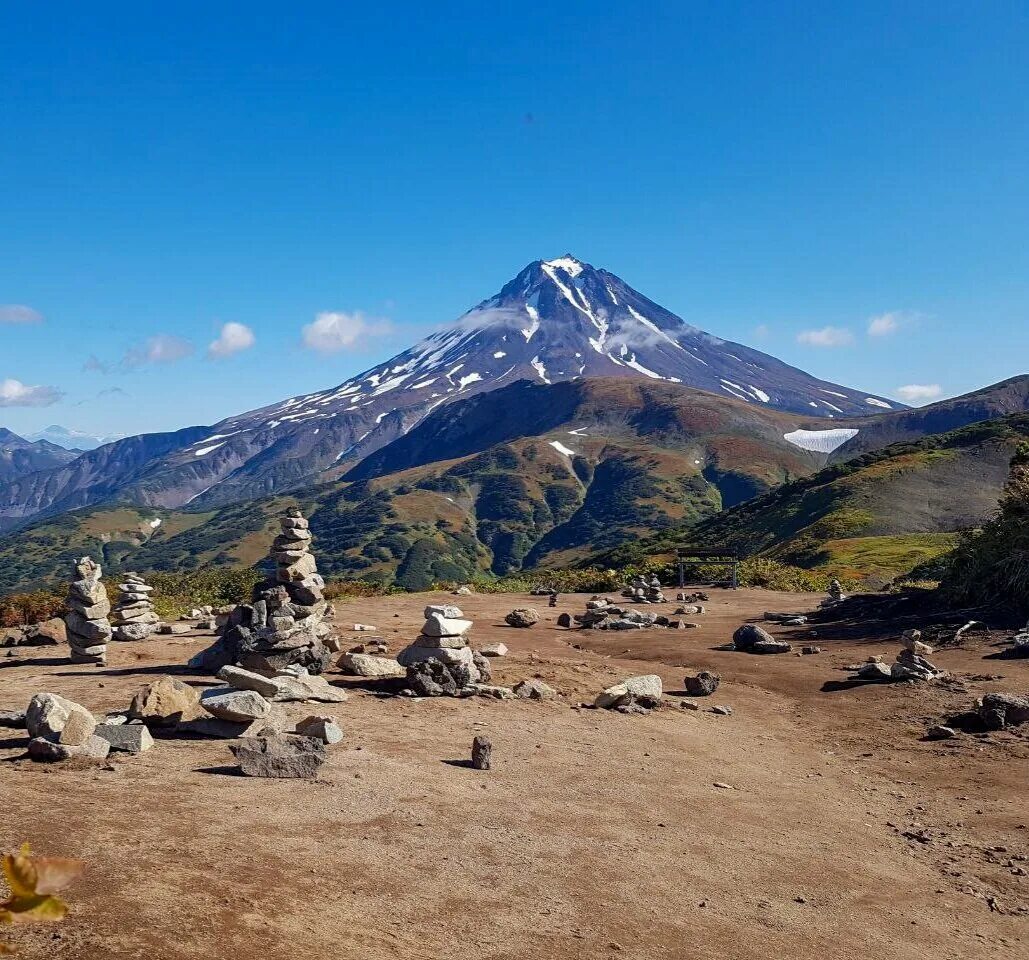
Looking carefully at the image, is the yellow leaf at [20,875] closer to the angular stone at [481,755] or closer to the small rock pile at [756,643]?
the angular stone at [481,755]

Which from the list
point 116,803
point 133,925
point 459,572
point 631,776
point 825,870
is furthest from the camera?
point 459,572

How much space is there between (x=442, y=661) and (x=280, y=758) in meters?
7.05

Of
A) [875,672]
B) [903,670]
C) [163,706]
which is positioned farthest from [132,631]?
[903,670]

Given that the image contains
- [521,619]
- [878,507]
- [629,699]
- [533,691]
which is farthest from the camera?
[878,507]

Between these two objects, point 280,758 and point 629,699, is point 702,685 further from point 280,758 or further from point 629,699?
point 280,758

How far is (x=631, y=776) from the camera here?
508 inches

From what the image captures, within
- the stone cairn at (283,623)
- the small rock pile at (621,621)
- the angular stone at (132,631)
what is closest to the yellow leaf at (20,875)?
the stone cairn at (283,623)

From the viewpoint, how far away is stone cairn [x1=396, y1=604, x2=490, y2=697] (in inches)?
687

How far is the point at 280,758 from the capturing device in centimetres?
1112

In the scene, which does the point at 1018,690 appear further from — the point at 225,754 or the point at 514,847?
the point at 225,754

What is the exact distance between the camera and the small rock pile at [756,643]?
24656 millimetres

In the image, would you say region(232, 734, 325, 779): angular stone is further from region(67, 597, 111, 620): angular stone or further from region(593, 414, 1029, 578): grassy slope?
region(593, 414, 1029, 578): grassy slope

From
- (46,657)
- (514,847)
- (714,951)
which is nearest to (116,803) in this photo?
(514,847)

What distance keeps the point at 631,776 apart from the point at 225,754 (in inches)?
225
